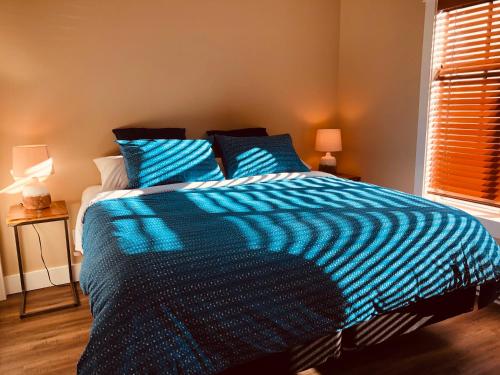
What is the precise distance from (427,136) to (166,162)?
2088 millimetres

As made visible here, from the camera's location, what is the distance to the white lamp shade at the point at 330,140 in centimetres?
386

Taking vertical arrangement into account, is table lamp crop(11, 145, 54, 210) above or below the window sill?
above

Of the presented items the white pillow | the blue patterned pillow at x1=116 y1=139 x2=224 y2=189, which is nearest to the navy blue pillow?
the blue patterned pillow at x1=116 y1=139 x2=224 y2=189

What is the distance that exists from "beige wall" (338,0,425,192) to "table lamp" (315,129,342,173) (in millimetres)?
270

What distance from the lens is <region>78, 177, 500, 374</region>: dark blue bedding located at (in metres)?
1.44

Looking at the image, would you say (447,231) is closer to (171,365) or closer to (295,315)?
(295,315)

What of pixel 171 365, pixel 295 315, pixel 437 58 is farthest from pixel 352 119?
pixel 171 365

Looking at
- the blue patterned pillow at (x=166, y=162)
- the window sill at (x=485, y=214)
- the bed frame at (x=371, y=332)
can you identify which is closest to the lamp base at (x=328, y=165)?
the window sill at (x=485, y=214)

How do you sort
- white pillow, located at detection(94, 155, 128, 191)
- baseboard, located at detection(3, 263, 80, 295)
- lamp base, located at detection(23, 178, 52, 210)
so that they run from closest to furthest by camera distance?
lamp base, located at detection(23, 178, 52, 210) < white pillow, located at detection(94, 155, 128, 191) < baseboard, located at detection(3, 263, 80, 295)

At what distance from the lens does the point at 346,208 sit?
2.17 meters

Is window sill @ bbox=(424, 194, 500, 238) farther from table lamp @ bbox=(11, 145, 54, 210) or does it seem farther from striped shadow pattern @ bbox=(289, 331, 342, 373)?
table lamp @ bbox=(11, 145, 54, 210)

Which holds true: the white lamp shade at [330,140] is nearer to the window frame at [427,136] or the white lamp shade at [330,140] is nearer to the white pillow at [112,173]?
the window frame at [427,136]

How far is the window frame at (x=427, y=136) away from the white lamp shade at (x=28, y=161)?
286 centimetres

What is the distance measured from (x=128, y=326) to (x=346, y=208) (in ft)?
4.16
